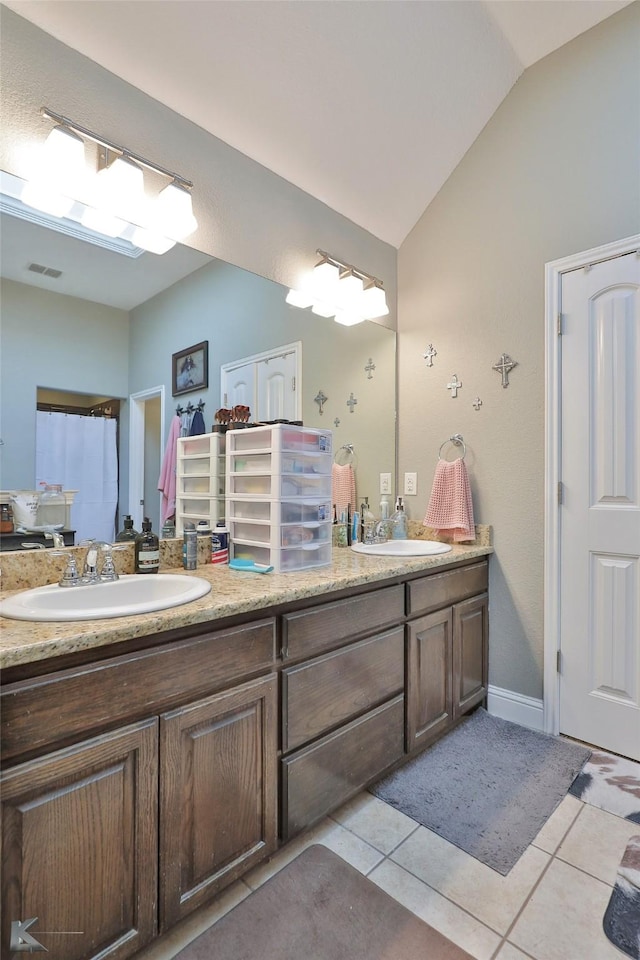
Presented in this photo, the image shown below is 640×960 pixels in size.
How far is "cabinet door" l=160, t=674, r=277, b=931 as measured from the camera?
1.10 metres

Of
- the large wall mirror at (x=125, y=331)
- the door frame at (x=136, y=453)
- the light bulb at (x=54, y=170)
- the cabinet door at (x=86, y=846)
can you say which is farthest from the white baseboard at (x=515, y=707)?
the light bulb at (x=54, y=170)

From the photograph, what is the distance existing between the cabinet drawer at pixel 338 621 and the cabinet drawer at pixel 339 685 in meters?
0.04

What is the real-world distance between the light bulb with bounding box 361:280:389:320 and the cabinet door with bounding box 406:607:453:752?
149 centimetres

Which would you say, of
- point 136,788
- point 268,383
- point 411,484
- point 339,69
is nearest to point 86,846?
point 136,788

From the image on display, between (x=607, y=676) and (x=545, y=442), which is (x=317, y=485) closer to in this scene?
(x=545, y=442)

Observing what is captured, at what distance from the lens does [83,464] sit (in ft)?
4.98

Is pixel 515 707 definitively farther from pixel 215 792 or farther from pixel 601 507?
pixel 215 792

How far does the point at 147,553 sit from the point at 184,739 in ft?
2.04

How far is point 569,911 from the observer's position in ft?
4.08

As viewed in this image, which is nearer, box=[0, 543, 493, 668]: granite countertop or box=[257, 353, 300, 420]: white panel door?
box=[0, 543, 493, 668]: granite countertop

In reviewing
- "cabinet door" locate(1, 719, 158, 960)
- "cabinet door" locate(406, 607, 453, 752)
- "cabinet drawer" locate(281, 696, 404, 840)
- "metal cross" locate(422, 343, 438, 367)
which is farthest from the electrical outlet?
"cabinet door" locate(1, 719, 158, 960)

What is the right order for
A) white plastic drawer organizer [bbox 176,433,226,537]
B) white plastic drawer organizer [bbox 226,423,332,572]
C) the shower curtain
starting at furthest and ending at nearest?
1. white plastic drawer organizer [bbox 176,433,226,537]
2. white plastic drawer organizer [bbox 226,423,332,572]
3. the shower curtain

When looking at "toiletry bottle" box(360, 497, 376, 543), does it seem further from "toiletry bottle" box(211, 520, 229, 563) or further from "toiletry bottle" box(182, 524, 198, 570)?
"toiletry bottle" box(182, 524, 198, 570)

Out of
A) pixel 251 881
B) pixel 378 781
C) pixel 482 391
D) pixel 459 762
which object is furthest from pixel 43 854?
pixel 482 391
